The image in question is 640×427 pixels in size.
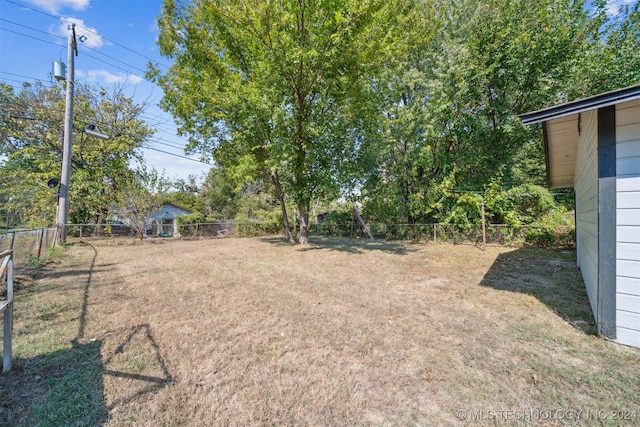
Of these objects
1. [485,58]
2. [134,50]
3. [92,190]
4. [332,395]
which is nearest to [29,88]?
[92,190]

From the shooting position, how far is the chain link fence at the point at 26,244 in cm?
543

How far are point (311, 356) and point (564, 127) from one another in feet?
18.6

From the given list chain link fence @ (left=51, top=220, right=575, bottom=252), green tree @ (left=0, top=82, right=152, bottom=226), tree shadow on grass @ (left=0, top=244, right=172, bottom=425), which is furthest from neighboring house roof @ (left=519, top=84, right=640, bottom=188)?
green tree @ (left=0, top=82, right=152, bottom=226)

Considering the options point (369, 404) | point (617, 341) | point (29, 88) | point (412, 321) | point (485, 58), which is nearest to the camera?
point (369, 404)

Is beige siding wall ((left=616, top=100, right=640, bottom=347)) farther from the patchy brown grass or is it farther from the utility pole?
the utility pole

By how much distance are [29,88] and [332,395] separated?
2453 cm

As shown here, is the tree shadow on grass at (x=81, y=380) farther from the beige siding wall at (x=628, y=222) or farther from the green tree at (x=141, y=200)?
the green tree at (x=141, y=200)

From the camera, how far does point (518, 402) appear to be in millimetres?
2094

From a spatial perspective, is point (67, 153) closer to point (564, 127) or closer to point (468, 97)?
point (564, 127)

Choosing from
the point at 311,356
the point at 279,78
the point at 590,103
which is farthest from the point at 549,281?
the point at 279,78

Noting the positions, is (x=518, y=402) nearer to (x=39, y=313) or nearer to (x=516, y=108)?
(x=39, y=313)

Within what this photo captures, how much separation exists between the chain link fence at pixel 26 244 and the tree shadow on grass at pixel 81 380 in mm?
4218

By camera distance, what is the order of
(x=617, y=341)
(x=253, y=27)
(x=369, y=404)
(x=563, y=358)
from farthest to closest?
1. (x=253, y=27)
2. (x=617, y=341)
3. (x=563, y=358)
4. (x=369, y=404)

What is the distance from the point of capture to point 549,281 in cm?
569
